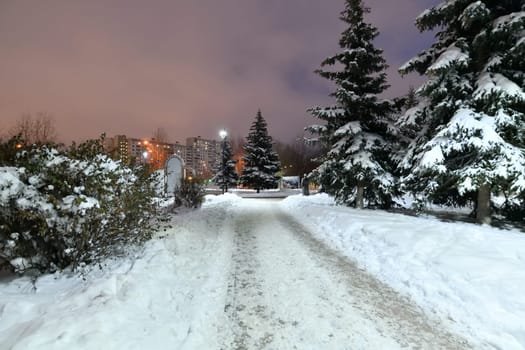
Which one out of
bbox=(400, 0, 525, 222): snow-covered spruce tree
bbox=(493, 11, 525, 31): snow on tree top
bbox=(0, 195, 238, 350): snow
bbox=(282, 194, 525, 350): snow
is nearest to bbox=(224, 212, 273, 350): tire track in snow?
bbox=(0, 195, 238, 350): snow

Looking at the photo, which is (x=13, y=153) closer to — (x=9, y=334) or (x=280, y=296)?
(x=9, y=334)

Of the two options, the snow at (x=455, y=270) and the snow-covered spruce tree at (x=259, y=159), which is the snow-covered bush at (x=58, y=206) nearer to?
the snow at (x=455, y=270)

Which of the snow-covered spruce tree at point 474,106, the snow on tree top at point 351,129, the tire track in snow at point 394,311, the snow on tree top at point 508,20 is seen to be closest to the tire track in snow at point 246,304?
the tire track in snow at point 394,311

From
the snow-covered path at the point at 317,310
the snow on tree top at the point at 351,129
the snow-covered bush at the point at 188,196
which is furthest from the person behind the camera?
the snow-covered bush at the point at 188,196

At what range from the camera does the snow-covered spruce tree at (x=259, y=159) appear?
104 feet

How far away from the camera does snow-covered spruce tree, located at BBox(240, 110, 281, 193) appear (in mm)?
31562

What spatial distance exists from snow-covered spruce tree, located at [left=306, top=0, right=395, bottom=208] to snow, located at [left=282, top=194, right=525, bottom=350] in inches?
195

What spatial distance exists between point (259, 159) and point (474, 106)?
82.1ft

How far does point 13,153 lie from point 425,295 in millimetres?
5964

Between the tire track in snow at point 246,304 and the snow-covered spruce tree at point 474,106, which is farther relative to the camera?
the snow-covered spruce tree at point 474,106

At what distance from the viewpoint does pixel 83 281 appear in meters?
3.57

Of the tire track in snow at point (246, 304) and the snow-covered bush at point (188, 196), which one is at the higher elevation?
the snow-covered bush at point (188, 196)

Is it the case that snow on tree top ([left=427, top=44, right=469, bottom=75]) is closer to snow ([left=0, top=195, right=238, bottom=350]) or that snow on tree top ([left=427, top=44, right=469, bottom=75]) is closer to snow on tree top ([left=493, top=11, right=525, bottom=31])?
snow on tree top ([left=493, top=11, right=525, bottom=31])

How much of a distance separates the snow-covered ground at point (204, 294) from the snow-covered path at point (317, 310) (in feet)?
0.18
